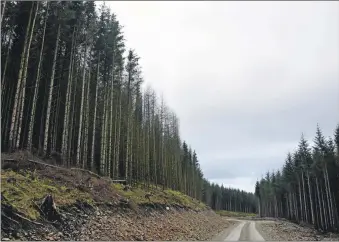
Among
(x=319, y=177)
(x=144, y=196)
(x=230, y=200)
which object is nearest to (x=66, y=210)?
(x=144, y=196)

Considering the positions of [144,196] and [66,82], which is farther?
[66,82]

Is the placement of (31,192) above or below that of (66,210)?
above

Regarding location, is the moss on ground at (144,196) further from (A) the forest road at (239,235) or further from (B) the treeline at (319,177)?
(B) the treeline at (319,177)

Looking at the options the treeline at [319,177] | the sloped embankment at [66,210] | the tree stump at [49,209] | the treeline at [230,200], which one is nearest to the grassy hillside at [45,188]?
the sloped embankment at [66,210]

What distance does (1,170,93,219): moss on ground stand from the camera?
9711 mm

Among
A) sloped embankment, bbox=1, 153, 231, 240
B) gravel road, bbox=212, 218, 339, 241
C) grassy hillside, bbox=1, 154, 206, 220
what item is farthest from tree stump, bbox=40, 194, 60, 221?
gravel road, bbox=212, 218, 339, 241

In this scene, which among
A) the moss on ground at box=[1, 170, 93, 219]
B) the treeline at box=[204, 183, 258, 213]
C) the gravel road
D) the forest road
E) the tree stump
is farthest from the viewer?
the treeline at box=[204, 183, 258, 213]

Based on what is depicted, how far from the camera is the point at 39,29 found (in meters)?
20.8

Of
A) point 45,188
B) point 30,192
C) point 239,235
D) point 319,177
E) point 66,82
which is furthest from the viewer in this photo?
point 319,177

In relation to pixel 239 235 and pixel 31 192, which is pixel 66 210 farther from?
pixel 239 235

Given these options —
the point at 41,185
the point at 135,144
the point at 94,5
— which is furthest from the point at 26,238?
the point at 135,144

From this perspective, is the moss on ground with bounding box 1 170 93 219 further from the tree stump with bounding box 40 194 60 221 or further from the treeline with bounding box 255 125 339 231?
the treeline with bounding box 255 125 339 231

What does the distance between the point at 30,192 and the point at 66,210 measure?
1385mm

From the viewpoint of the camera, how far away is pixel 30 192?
35.6 ft
